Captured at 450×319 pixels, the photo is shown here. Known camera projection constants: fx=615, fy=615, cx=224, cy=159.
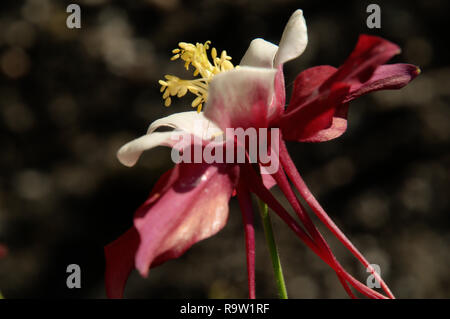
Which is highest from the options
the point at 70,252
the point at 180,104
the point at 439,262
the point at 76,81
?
the point at 76,81

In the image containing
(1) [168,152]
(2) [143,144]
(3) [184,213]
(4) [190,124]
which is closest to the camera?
(3) [184,213]

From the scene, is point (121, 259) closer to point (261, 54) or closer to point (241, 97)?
point (241, 97)

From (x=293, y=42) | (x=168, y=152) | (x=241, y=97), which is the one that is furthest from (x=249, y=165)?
(x=168, y=152)

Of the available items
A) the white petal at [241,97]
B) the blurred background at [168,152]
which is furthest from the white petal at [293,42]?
the blurred background at [168,152]

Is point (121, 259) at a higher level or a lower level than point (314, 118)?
lower

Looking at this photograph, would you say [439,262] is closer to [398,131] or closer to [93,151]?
[398,131]
